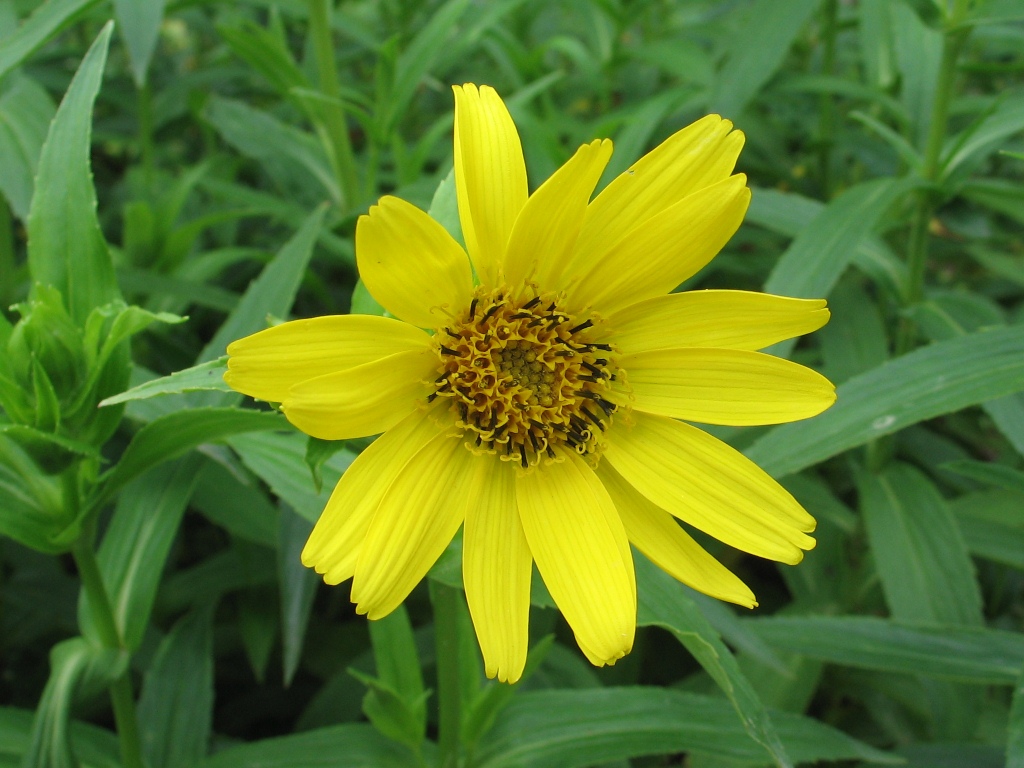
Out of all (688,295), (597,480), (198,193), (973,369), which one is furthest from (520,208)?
(198,193)

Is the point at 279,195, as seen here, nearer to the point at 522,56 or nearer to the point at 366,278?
the point at 522,56

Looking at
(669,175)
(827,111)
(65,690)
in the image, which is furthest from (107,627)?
(827,111)

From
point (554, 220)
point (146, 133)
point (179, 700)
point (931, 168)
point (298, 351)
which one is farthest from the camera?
point (146, 133)

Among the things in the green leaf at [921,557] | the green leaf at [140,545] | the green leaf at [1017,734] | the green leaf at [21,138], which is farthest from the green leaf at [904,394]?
the green leaf at [21,138]

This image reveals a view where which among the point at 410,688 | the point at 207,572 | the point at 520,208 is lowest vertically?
the point at 207,572

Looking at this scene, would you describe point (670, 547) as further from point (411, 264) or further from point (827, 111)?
point (827, 111)

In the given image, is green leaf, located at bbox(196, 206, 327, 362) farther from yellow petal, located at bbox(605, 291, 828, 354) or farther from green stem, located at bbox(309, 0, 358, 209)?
yellow petal, located at bbox(605, 291, 828, 354)
